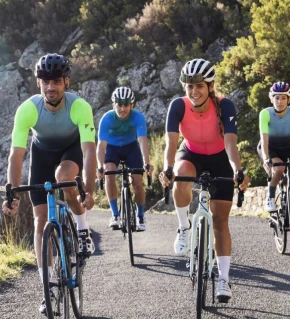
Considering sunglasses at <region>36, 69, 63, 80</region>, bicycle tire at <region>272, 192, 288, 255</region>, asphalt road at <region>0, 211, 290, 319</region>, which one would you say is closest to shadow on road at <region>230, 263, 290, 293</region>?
asphalt road at <region>0, 211, 290, 319</region>

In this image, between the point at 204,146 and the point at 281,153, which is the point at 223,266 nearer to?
the point at 204,146

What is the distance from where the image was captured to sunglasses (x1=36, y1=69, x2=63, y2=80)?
501 cm

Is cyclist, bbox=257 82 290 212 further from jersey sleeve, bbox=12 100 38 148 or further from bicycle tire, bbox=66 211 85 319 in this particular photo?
jersey sleeve, bbox=12 100 38 148

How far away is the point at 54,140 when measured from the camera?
216 inches

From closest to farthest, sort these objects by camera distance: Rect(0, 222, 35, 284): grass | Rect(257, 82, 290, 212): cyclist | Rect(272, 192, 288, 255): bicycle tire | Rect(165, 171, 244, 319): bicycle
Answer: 1. Rect(165, 171, 244, 319): bicycle
2. Rect(0, 222, 35, 284): grass
3. Rect(272, 192, 288, 255): bicycle tire
4. Rect(257, 82, 290, 212): cyclist

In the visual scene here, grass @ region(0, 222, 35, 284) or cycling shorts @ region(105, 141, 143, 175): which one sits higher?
cycling shorts @ region(105, 141, 143, 175)

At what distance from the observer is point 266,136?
337 inches

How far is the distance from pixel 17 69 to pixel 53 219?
3311cm

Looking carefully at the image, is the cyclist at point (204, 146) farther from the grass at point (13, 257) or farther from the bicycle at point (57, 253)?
the grass at point (13, 257)

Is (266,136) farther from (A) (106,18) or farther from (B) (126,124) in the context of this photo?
(A) (106,18)

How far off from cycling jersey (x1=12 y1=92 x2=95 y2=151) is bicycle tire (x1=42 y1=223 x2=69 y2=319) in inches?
36.3

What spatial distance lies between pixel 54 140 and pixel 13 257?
3027 mm

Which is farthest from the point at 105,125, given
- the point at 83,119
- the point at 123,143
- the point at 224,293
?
the point at 224,293

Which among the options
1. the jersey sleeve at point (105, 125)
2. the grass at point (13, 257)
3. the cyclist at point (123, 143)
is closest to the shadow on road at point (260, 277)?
the cyclist at point (123, 143)
